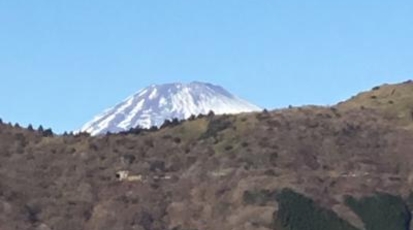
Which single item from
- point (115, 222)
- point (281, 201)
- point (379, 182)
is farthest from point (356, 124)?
point (115, 222)

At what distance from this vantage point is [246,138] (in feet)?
564

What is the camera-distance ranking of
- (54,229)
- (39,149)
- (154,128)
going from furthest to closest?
(154,128) → (39,149) → (54,229)

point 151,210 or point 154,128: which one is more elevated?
point 154,128

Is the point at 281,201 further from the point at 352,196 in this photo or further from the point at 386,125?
the point at 386,125

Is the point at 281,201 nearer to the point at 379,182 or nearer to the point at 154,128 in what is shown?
the point at 379,182

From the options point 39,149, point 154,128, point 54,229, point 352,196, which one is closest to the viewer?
point 54,229

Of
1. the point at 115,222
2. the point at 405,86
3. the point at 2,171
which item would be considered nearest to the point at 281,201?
the point at 115,222

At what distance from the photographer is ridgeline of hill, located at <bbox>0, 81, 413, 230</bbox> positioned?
152 meters

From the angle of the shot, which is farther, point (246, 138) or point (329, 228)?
point (246, 138)

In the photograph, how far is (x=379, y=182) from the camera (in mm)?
163250

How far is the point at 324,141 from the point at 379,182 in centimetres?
1078

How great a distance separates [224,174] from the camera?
162 meters

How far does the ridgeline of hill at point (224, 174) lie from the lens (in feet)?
499

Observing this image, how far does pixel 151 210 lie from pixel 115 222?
5.51 meters
